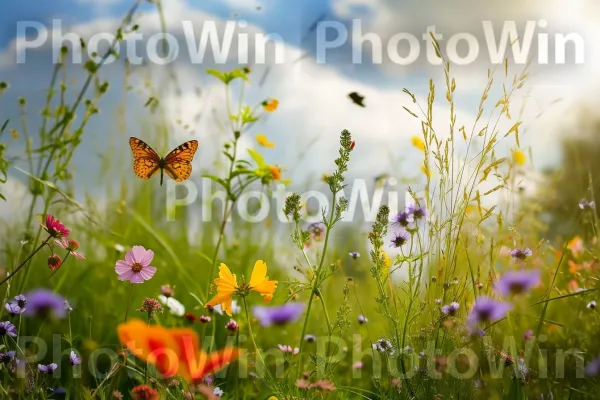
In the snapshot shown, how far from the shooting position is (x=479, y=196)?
75.2 inches

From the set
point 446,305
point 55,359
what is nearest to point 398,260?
point 446,305

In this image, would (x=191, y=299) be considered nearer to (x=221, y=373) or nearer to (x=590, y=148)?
(x=221, y=373)

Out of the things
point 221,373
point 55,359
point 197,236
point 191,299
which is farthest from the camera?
point 197,236

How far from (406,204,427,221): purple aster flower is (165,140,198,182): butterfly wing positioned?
0.79 meters

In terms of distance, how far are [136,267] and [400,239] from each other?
758mm

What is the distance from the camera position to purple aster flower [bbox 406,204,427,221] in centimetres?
199

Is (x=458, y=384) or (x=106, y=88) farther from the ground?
(x=106, y=88)

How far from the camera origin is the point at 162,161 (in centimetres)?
247

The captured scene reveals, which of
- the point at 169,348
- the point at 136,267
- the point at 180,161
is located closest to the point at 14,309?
the point at 136,267

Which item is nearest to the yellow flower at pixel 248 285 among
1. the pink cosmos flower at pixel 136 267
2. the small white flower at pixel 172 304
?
the pink cosmos flower at pixel 136 267

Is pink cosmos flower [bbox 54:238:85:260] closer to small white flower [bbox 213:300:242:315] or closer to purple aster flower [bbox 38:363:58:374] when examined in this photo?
purple aster flower [bbox 38:363:58:374]

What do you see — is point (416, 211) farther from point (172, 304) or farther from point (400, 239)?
point (172, 304)

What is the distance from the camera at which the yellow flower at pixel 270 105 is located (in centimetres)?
286

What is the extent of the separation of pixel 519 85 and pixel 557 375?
878 mm
